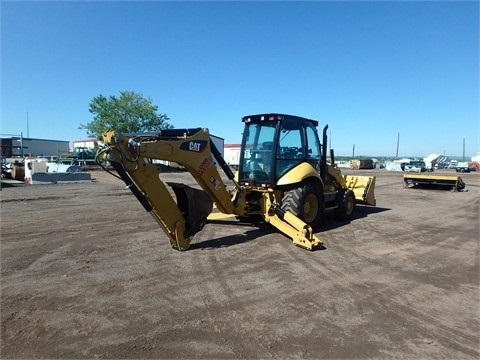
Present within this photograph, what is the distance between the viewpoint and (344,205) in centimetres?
1000

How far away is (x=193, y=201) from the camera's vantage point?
22.5 ft

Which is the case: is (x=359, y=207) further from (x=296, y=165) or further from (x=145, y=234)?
(x=145, y=234)

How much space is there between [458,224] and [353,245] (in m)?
4.64

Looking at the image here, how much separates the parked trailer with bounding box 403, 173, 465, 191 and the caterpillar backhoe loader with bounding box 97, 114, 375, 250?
41.5ft

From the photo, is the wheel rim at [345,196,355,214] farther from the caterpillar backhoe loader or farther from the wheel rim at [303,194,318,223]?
the wheel rim at [303,194,318,223]

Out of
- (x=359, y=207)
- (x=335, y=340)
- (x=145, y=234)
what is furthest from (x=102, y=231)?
(x=359, y=207)

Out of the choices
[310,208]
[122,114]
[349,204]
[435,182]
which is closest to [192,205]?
[310,208]

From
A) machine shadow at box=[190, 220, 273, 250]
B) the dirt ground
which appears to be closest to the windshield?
machine shadow at box=[190, 220, 273, 250]

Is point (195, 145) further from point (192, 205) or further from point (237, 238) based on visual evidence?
point (237, 238)

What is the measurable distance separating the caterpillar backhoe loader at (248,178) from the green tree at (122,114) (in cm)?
3712

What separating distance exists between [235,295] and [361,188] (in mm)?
8231

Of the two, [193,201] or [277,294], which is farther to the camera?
[193,201]

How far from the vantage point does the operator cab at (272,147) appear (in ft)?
26.9

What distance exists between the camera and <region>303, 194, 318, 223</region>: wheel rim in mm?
8523
